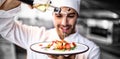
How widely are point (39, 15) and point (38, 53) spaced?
1.07 feet

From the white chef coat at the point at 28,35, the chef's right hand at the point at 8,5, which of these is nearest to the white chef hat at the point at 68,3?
the white chef coat at the point at 28,35

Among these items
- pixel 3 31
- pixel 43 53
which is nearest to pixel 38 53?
pixel 43 53

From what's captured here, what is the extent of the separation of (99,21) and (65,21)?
0.97 feet

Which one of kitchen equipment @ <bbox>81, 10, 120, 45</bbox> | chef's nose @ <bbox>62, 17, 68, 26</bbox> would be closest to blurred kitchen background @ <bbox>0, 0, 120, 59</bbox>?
kitchen equipment @ <bbox>81, 10, 120, 45</bbox>

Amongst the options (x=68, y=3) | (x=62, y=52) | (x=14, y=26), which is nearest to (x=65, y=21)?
(x=68, y=3)

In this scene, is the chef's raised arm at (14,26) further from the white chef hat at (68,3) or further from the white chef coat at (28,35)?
the white chef hat at (68,3)

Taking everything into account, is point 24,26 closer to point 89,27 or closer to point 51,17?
point 51,17

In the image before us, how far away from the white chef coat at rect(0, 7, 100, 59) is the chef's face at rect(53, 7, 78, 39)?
0.15ft

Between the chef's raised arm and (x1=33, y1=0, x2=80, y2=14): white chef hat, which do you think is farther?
the chef's raised arm

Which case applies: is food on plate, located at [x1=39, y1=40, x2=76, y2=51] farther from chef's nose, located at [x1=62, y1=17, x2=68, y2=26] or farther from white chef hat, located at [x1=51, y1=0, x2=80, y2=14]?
white chef hat, located at [x1=51, y1=0, x2=80, y2=14]

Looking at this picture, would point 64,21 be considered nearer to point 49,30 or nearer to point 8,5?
point 49,30

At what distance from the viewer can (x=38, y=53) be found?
7.16 ft

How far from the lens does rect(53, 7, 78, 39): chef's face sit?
2152 mm

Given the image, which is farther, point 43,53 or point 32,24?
point 32,24
